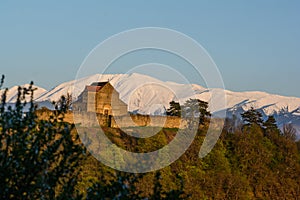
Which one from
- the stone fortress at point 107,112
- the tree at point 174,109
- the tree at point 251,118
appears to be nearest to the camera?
the stone fortress at point 107,112

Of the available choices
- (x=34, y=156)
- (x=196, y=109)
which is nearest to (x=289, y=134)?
(x=196, y=109)

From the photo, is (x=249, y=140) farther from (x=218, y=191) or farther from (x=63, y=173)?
(x=63, y=173)

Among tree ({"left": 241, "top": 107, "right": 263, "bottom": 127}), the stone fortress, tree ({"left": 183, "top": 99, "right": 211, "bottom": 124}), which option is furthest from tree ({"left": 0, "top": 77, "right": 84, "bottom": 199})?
tree ({"left": 241, "top": 107, "right": 263, "bottom": 127})

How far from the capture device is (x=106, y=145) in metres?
84.6

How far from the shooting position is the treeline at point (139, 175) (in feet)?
43.3

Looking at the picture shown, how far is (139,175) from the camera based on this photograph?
13742 mm

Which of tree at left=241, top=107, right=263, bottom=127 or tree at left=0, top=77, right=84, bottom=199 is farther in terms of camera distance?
tree at left=241, top=107, right=263, bottom=127

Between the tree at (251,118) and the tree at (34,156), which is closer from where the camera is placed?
the tree at (34,156)

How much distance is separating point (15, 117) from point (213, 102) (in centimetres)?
10420

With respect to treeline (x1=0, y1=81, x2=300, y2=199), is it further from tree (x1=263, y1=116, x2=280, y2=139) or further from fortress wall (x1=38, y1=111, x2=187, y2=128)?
fortress wall (x1=38, y1=111, x2=187, y2=128)

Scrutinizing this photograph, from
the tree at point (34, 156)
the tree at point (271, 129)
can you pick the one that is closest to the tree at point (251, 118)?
the tree at point (271, 129)

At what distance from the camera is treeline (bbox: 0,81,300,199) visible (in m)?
13.2

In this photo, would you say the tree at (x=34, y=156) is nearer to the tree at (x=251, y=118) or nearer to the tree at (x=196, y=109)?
the tree at (x=196, y=109)

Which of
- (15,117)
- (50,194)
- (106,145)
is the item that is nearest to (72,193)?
(50,194)
